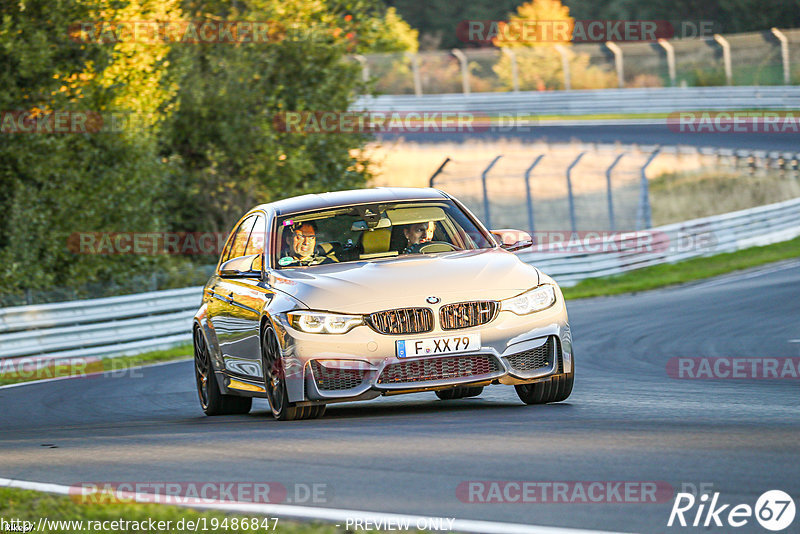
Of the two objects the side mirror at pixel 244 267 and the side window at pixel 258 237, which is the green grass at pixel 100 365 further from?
the side mirror at pixel 244 267

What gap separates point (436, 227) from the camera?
10094mm

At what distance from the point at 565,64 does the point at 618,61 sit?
185 cm

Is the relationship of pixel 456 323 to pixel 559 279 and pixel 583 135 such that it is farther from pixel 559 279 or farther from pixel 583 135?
pixel 583 135

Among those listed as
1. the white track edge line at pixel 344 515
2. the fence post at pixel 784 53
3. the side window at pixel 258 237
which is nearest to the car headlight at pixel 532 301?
the side window at pixel 258 237

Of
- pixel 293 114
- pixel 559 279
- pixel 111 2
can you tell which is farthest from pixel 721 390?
pixel 293 114

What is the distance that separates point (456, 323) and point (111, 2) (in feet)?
54.1

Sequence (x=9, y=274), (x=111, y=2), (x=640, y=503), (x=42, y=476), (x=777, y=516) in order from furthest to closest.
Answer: (x=111, y=2), (x=9, y=274), (x=42, y=476), (x=640, y=503), (x=777, y=516)

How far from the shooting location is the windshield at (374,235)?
32.0 feet

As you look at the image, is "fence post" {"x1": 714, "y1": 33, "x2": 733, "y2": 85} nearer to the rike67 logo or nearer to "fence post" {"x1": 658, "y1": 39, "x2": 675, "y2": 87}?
"fence post" {"x1": 658, "y1": 39, "x2": 675, "y2": 87}

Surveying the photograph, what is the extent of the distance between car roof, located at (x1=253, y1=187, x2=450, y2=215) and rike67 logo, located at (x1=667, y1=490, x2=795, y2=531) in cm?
491

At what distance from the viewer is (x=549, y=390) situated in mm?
9125

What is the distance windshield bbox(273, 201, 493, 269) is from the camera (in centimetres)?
976

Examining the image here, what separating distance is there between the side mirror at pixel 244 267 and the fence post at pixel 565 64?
3681cm

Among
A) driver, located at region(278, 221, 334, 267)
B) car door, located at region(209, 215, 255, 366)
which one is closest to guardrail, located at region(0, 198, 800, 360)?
car door, located at region(209, 215, 255, 366)
